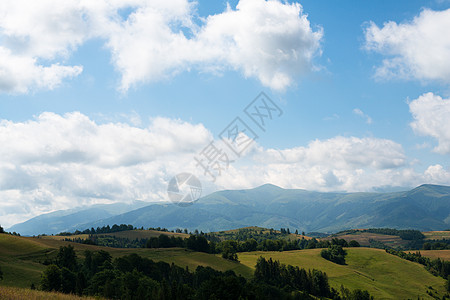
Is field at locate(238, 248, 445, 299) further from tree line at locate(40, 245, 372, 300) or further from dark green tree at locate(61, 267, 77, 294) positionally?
dark green tree at locate(61, 267, 77, 294)

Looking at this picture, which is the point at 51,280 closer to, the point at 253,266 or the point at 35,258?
the point at 35,258

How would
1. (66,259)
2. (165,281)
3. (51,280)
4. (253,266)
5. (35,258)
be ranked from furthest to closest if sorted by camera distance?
(253,266)
(35,258)
(66,259)
(51,280)
(165,281)

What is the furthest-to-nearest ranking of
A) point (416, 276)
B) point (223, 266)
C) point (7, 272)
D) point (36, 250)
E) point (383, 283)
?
point (416, 276), point (383, 283), point (223, 266), point (36, 250), point (7, 272)

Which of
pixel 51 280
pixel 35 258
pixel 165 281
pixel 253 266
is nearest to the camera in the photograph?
pixel 165 281

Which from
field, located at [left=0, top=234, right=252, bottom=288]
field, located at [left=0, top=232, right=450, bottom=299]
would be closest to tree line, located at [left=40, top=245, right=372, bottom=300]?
field, located at [left=0, top=234, right=252, bottom=288]

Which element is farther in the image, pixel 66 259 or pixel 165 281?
pixel 66 259

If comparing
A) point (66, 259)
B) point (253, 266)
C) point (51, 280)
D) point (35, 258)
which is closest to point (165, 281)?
point (51, 280)

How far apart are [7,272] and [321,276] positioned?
131992 mm

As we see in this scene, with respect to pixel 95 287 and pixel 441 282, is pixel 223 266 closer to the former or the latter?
pixel 95 287

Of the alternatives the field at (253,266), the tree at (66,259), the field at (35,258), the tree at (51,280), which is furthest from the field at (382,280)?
the tree at (51,280)

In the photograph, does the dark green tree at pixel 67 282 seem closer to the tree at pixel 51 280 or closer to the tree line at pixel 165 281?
the tree line at pixel 165 281

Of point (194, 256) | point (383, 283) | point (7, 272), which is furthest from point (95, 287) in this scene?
point (383, 283)

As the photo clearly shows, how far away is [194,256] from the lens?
177750mm

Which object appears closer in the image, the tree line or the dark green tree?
the tree line
